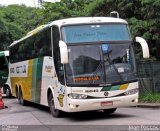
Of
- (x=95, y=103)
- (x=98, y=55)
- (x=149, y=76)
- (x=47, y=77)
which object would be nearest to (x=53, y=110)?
(x=47, y=77)

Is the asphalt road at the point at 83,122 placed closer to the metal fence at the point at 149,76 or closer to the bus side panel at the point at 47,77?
the bus side panel at the point at 47,77

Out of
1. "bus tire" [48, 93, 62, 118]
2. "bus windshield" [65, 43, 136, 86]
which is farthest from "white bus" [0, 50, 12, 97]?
"bus windshield" [65, 43, 136, 86]

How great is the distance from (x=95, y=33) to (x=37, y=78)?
199 inches

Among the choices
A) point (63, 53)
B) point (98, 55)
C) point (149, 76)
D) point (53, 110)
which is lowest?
point (53, 110)

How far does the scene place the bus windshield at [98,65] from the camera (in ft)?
45.6

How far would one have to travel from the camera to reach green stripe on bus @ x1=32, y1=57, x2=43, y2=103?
1812cm

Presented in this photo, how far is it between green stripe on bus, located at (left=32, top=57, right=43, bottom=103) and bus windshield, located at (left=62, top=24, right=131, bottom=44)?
11.3 feet

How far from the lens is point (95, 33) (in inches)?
573

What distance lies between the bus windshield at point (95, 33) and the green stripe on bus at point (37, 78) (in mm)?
3458

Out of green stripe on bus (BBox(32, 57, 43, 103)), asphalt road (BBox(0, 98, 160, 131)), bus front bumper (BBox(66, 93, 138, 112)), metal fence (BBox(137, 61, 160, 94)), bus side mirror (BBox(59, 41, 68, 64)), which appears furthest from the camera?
metal fence (BBox(137, 61, 160, 94))

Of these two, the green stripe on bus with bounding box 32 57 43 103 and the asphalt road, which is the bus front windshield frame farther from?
the green stripe on bus with bounding box 32 57 43 103

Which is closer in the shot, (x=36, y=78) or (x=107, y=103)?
(x=107, y=103)

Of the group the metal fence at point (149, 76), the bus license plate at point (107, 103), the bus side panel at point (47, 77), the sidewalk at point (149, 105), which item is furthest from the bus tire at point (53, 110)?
the metal fence at point (149, 76)

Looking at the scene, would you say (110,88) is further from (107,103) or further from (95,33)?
(95,33)
